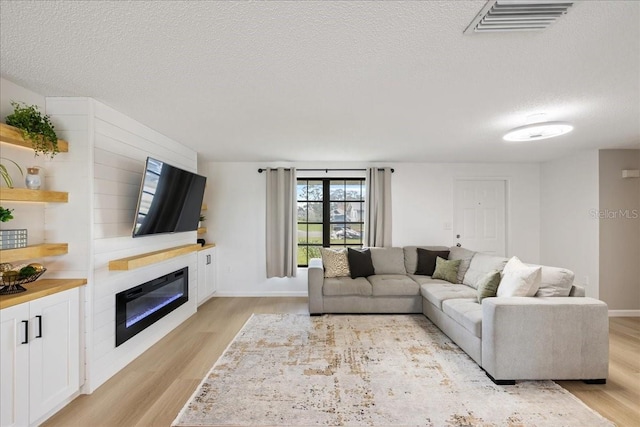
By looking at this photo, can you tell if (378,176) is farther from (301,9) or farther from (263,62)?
(301,9)

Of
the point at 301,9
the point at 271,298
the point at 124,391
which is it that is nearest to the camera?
the point at 301,9

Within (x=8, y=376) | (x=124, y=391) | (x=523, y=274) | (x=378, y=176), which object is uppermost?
(x=378, y=176)

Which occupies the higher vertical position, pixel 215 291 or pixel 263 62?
pixel 263 62

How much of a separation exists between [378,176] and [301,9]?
4.07 metres

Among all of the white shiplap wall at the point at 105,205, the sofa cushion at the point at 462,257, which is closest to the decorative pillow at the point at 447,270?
the sofa cushion at the point at 462,257

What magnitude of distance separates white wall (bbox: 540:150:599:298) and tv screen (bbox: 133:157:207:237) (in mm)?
5341

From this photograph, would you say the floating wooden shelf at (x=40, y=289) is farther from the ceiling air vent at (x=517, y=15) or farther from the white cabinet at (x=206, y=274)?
the ceiling air vent at (x=517, y=15)

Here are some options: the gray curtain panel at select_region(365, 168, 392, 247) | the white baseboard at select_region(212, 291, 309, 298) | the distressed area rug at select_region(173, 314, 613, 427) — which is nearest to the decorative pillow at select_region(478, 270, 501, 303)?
the distressed area rug at select_region(173, 314, 613, 427)

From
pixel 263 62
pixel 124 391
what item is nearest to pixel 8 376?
pixel 124 391

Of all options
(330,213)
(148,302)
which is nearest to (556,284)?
(330,213)

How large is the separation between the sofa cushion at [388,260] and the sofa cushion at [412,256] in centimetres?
7

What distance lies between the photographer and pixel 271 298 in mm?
5320

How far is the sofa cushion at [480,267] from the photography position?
378cm

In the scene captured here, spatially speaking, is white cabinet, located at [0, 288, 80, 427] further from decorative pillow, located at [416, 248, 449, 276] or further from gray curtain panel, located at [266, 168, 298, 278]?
decorative pillow, located at [416, 248, 449, 276]
